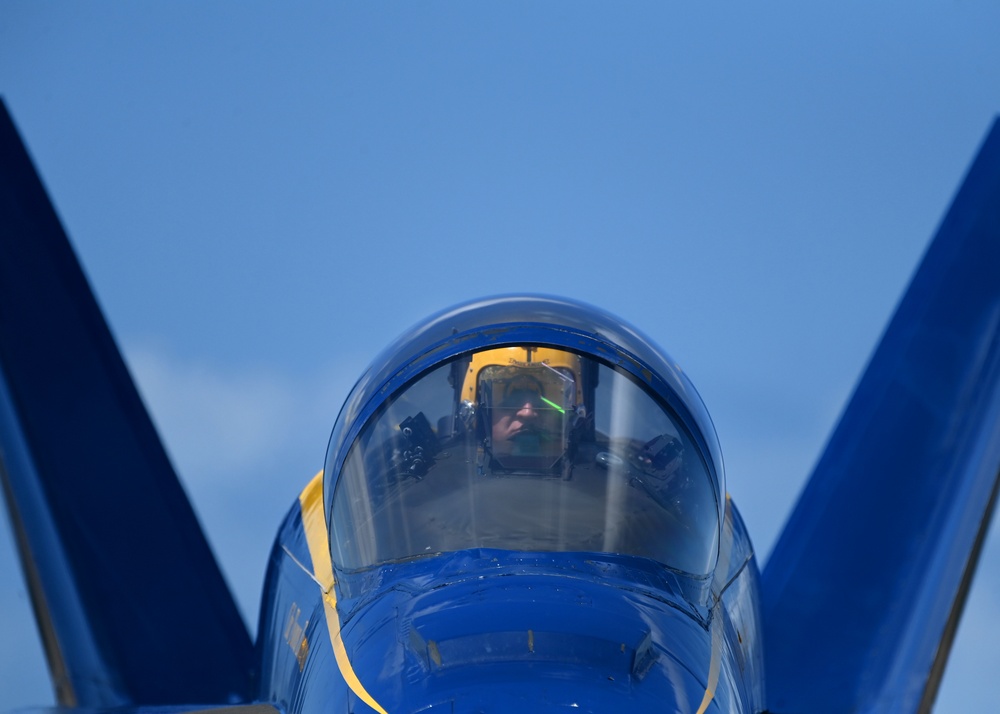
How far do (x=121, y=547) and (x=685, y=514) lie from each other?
3399mm

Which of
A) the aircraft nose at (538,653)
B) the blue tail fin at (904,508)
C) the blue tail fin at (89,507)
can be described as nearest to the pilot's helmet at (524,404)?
the aircraft nose at (538,653)

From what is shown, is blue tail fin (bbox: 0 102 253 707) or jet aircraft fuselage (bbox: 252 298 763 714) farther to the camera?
blue tail fin (bbox: 0 102 253 707)

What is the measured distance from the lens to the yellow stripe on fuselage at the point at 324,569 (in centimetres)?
414

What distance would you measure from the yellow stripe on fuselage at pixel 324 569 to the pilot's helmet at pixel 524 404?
84 centimetres

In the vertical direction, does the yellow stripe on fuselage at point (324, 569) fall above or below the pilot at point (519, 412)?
below

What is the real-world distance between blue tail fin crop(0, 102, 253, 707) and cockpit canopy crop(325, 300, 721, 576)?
202cm

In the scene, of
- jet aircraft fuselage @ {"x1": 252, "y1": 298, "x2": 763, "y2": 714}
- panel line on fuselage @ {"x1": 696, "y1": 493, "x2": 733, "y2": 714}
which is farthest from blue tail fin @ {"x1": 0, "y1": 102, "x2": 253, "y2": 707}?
panel line on fuselage @ {"x1": 696, "y1": 493, "x2": 733, "y2": 714}

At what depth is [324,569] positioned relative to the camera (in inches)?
207

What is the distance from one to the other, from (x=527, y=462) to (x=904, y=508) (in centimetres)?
312

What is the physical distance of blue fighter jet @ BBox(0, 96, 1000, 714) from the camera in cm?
417

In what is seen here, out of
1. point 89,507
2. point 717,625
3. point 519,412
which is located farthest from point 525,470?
point 89,507

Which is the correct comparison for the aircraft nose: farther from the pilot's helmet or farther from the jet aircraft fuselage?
the pilot's helmet

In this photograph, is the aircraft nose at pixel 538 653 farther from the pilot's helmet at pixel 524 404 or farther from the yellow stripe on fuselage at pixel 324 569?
the pilot's helmet at pixel 524 404

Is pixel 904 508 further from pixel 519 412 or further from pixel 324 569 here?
pixel 324 569
